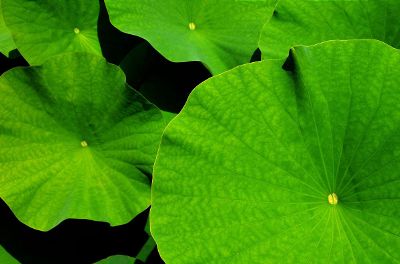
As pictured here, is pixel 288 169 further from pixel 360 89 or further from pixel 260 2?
pixel 260 2

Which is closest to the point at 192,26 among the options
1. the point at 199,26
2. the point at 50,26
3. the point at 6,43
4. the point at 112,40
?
the point at 199,26

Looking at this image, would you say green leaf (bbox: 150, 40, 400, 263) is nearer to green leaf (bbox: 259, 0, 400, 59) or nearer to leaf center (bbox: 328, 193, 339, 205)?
leaf center (bbox: 328, 193, 339, 205)

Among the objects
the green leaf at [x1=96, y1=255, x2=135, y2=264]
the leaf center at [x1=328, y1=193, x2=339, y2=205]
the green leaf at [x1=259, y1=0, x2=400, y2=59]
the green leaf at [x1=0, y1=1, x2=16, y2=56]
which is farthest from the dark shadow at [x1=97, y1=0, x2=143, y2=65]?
the leaf center at [x1=328, y1=193, x2=339, y2=205]

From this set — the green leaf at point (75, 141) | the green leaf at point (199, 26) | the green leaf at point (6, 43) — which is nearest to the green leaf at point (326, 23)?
the green leaf at point (199, 26)

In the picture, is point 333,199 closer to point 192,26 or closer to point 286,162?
point 286,162

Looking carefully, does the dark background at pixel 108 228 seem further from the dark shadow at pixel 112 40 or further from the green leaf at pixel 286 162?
the green leaf at pixel 286 162

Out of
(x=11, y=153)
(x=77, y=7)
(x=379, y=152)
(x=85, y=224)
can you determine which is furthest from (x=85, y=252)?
(x=379, y=152)
